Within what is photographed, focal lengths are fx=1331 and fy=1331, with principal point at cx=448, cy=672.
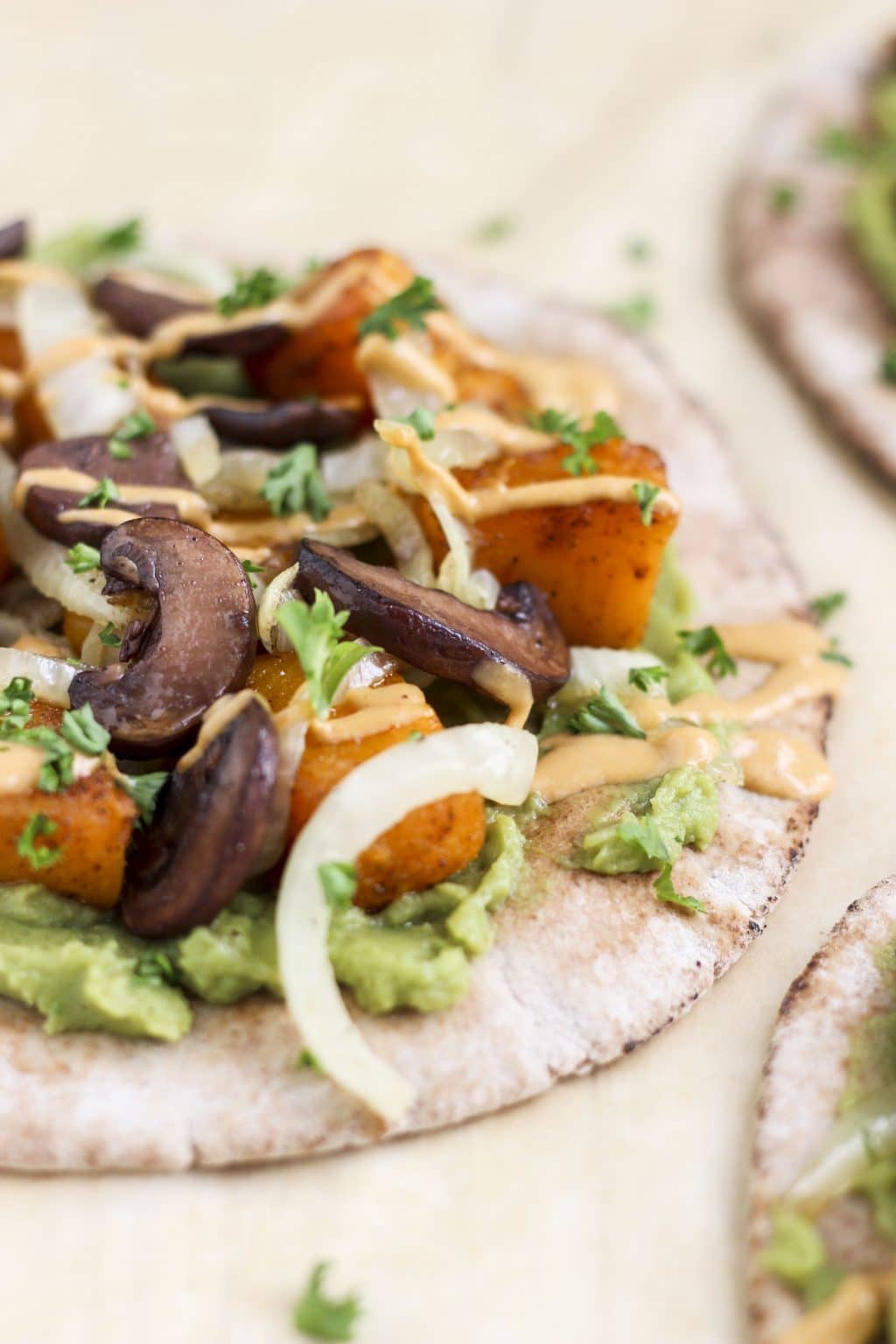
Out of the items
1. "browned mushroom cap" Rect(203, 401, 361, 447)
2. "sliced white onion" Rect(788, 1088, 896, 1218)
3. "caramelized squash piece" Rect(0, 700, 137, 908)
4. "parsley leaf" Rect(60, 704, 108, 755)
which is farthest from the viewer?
"browned mushroom cap" Rect(203, 401, 361, 447)

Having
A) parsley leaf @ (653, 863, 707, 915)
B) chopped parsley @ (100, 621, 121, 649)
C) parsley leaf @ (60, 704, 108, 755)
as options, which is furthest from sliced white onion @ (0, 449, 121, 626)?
parsley leaf @ (653, 863, 707, 915)

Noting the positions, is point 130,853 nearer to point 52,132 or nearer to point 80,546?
point 80,546

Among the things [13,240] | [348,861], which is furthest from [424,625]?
[13,240]

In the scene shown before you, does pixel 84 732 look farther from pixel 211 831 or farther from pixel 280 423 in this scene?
pixel 280 423

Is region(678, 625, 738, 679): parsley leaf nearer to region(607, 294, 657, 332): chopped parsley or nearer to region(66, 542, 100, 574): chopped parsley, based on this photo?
region(66, 542, 100, 574): chopped parsley

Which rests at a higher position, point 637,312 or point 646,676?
point 637,312

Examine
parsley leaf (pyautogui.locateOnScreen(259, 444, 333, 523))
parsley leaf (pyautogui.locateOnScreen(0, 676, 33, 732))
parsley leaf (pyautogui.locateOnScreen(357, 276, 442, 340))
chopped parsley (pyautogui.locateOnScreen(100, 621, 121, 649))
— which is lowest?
parsley leaf (pyautogui.locateOnScreen(0, 676, 33, 732))

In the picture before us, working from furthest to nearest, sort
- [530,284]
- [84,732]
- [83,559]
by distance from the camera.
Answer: [530,284] → [83,559] → [84,732]
